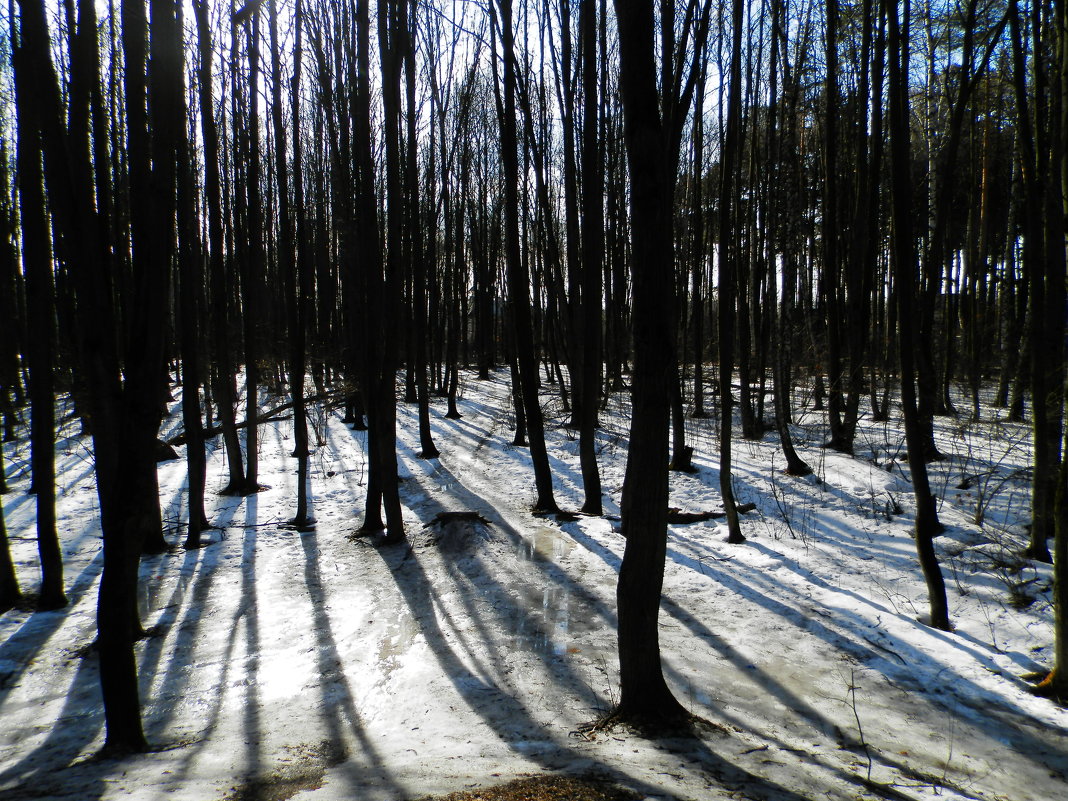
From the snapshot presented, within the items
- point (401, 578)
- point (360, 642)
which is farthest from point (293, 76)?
point (360, 642)

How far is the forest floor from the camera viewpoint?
3309mm

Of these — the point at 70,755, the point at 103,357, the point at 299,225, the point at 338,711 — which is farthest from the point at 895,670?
the point at 299,225

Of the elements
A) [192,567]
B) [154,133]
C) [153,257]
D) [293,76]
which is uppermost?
[293,76]

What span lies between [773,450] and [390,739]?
9.01 meters

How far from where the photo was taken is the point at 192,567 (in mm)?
8094

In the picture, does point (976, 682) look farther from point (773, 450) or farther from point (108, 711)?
point (773, 450)

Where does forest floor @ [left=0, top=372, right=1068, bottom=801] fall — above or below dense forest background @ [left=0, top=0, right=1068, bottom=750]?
below

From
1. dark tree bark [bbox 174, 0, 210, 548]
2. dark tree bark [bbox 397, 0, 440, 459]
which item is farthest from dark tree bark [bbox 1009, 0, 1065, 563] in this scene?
dark tree bark [bbox 174, 0, 210, 548]

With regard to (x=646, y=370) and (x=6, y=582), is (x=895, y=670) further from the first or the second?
(x=6, y=582)

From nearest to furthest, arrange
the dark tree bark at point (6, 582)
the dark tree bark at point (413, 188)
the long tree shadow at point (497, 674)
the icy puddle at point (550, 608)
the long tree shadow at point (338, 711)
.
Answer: the long tree shadow at point (497, 674) → the long tree shadow at point (338, 711) → the icy puddle at point (550, 608) → the dark tree bark at point (6, 582) → the dark tree bark at point (413, 188)

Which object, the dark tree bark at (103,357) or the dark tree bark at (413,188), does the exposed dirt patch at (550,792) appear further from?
the dark tree bark at (413,188)

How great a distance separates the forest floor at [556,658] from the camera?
3.31 metres

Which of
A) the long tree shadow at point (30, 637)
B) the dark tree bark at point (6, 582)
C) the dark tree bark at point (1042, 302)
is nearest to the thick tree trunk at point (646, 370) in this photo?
the dark tree bark at point (1042, 302)

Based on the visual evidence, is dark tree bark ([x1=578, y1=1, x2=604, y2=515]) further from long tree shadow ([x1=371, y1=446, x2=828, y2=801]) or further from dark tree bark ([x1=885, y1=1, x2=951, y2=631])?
dark tree bark ([x1=885, y1=1, x2=951, y2=631])
